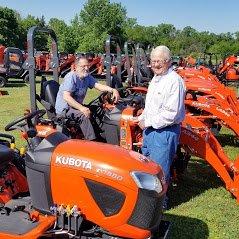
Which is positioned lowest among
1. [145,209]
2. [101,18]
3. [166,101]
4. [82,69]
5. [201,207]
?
[201,207]

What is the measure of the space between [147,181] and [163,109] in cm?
134

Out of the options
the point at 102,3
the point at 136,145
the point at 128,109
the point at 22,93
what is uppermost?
the point at 102,3

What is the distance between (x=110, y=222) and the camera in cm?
335

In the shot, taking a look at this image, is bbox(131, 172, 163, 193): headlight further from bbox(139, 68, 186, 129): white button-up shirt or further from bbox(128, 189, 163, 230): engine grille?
bbox(139, 68, 186, 129): white button-up shirt

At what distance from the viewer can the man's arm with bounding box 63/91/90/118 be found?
6.01 meters

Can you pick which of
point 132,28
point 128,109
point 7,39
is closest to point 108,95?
point 128,109

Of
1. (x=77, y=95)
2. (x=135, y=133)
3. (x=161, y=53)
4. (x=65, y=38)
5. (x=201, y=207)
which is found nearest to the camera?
(x=161, y=53)

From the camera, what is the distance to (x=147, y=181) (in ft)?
11.0

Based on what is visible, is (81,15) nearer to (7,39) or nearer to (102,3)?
(102,3)

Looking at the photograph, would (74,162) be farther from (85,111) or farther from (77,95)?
(77,95)

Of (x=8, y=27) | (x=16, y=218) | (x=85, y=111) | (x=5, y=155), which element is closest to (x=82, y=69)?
(x=85, y=111)

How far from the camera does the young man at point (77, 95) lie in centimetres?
608

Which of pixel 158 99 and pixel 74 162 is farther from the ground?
pixel 158 99

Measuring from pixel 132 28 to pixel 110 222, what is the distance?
324 ft
